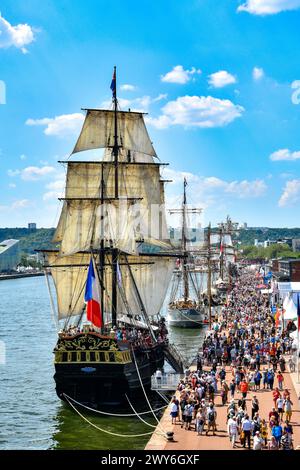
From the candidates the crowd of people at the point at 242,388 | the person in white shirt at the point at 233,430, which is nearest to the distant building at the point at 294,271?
the crowd of people at the point at 242,388

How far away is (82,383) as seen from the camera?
103ft

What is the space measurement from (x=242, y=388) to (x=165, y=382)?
5.54 m

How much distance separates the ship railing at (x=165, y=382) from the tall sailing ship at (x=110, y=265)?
40.0 inches

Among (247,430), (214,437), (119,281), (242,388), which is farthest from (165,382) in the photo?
(247,430)

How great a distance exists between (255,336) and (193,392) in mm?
17036

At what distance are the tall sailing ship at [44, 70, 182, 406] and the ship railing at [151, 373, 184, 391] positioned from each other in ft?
3.33

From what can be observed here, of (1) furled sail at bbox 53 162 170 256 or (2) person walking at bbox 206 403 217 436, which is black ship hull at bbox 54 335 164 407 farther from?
(1) furled sail at bbox 53 162 170 256

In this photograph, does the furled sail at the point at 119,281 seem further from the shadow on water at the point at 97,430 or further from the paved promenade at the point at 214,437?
the paved promenade at the point at 214,437

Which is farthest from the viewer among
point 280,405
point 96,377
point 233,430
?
point 96,377

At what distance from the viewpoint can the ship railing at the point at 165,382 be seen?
31703 mm

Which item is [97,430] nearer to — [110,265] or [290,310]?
[290,310]

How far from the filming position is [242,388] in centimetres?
2769

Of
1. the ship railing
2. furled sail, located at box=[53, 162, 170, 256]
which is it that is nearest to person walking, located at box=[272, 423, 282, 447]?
the ship railing

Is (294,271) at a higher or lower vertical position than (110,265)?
lower
